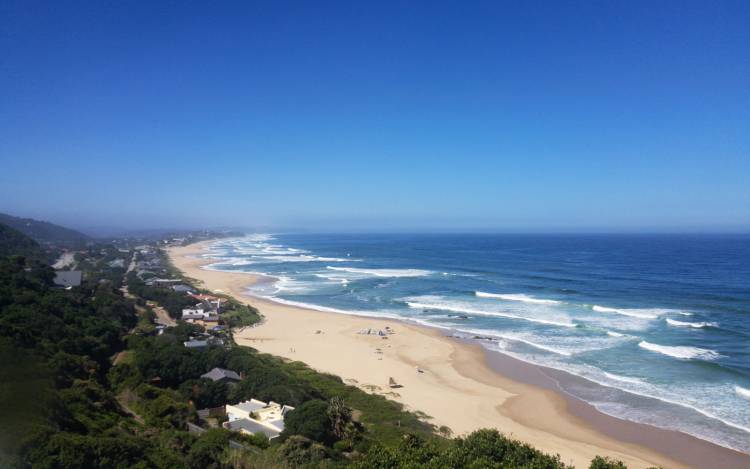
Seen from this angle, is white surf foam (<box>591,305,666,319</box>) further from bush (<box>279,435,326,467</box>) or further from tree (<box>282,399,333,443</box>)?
bush (<box>279,435,326,467</box>)

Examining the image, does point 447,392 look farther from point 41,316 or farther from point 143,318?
point 143,318

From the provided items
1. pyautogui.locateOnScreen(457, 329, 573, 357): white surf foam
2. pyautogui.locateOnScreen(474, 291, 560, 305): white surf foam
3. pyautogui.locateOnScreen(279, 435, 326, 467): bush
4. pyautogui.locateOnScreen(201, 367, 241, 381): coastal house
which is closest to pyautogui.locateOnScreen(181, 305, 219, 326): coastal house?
pyautogui.locateOnScreen(201, 367, 241, 381): coastal house

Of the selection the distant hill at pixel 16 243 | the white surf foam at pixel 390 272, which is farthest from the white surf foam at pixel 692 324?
the distant hill at pixel 16 243

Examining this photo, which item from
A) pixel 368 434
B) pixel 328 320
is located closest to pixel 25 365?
pixel 368 434

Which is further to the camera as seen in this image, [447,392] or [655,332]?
[655,332]

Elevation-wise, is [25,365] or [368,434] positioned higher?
[25,365]

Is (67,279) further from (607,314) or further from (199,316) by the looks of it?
(607,314)
